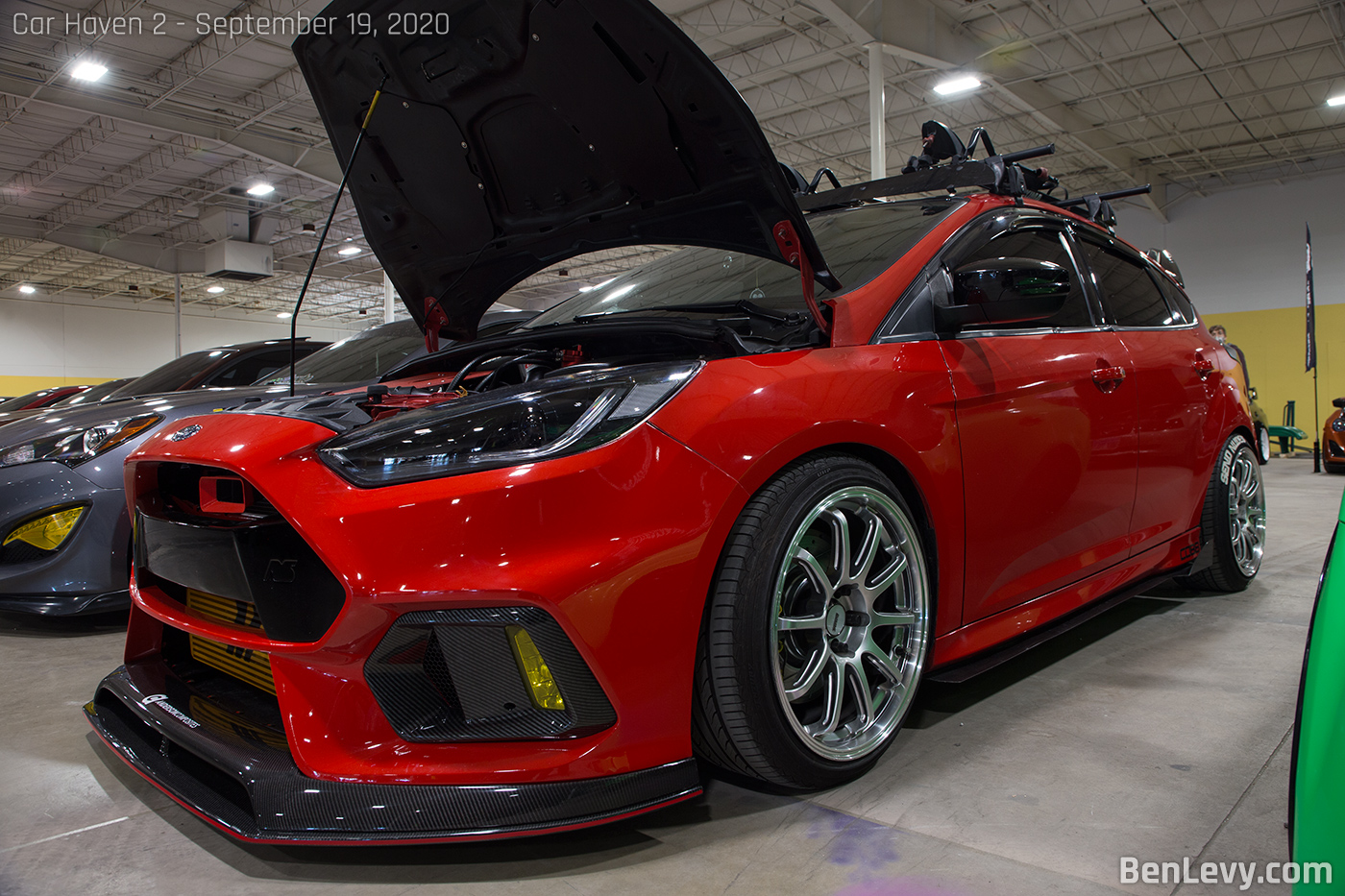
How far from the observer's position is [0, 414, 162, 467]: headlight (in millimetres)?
3057

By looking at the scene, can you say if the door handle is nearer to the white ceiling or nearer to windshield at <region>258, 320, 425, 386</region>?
windshield at <region>258, 320, 425, 386</region>

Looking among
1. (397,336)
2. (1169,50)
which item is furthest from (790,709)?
(1169,50)

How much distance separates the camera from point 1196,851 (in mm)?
1479

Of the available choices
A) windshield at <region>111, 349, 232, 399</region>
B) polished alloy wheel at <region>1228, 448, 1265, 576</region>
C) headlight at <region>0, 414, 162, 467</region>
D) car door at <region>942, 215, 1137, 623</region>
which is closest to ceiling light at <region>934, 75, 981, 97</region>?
polished alloy wheel at <region>1228, 448, 1265, 576</region>

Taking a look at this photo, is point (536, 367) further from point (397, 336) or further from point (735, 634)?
point (397, 336)

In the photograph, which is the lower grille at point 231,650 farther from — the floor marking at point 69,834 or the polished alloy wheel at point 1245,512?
the polished alloy wheel at point 1245,512

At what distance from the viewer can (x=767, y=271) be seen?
7.52 ft

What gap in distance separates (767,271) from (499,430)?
108cm

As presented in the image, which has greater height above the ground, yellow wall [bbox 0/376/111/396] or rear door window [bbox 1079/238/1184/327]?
yellow wall [bbox 0/376/111/396]

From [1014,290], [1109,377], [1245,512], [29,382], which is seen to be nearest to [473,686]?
[1014,290]

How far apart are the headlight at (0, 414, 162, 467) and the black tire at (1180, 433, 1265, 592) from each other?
13.1 ft

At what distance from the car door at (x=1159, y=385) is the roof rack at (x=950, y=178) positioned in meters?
0.26

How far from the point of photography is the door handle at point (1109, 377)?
2424 millimetres

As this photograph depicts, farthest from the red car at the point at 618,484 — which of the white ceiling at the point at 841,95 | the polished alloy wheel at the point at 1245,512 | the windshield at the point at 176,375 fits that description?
the white ceiling at the point at 841,95
